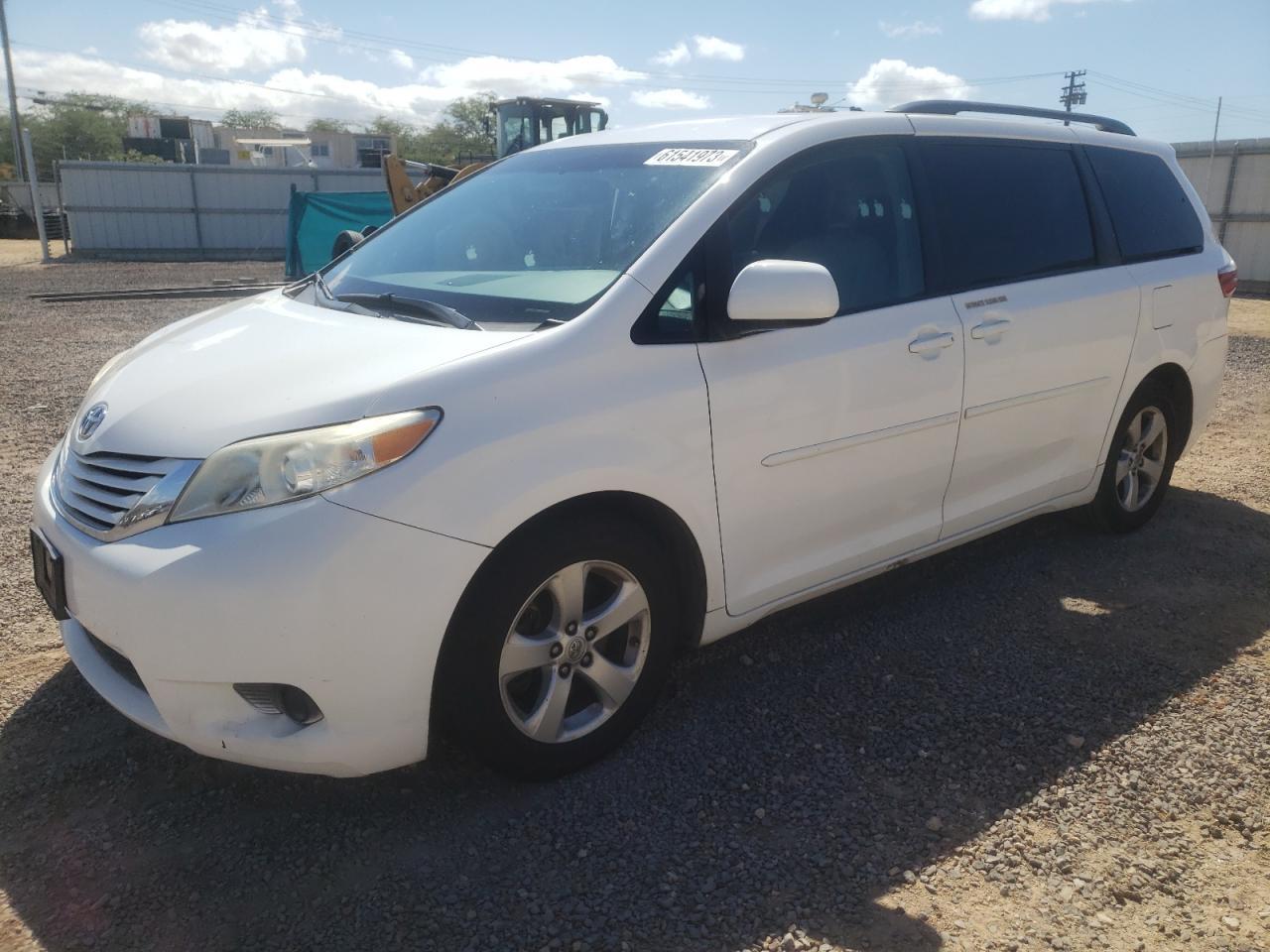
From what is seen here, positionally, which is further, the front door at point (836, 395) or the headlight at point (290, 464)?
the front door at point (836, 395)

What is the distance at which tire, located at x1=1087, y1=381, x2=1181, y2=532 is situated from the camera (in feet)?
14.8

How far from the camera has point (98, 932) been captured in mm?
2211

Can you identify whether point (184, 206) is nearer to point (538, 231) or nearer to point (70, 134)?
point (538, 231)

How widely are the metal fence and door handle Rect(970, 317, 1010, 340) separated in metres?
17.6

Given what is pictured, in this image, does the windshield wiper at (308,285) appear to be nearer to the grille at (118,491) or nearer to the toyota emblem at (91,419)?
the toyota emblem at (91,419)

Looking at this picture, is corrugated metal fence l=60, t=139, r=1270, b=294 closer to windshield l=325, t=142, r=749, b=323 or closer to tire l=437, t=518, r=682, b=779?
windshield l=325, t=142, r=749, b=323

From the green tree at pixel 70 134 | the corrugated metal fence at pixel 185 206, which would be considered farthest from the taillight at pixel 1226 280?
the green tree at pixel 70 134

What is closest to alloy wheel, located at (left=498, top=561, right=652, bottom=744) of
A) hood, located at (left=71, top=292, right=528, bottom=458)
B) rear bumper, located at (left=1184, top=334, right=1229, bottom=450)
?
hood, located at (left=71, top=292, right=528, bottom=458)

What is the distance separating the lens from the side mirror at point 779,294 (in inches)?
109

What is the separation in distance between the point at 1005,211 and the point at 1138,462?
160 centimetres

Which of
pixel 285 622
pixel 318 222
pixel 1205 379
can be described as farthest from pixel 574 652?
pixel 318 222

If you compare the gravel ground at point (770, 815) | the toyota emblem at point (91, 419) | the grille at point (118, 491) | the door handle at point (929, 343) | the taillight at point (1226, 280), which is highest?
the taillight at point (1226, 280)

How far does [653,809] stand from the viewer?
2680 mm

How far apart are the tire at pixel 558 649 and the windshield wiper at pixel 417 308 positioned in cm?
66
